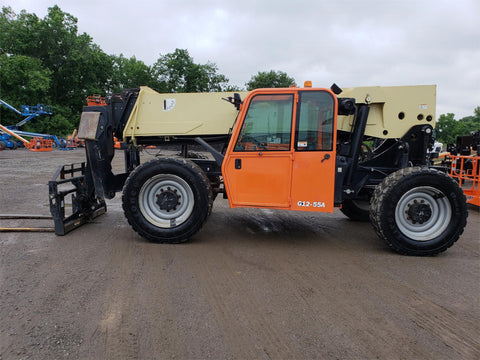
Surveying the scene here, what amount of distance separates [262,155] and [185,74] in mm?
50003

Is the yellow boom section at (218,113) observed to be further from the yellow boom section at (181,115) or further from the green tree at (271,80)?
the green tree at (271,80)

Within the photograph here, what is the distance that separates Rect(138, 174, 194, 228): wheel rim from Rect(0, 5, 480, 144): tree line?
34238mm

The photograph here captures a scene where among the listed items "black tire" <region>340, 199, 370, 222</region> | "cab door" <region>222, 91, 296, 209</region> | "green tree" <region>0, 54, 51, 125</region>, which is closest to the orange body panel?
"cab door" <region>222, 91, 296, 209</region>

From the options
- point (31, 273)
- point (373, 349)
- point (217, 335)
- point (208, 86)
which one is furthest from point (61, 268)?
point (208, 86)

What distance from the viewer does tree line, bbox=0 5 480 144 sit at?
40000 millimetres

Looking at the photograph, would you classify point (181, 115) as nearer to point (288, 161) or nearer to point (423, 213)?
point (288, 161)

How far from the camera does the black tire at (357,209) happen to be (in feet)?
22.7

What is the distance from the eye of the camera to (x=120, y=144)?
231 inches

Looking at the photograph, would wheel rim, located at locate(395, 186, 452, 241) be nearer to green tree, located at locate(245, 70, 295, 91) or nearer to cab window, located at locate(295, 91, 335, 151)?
cab window, located at locate(295, 91, 335, 151)

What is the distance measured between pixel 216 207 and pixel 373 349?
5.89 meters

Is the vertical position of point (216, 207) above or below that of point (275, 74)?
below

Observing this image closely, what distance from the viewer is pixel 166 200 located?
525 centimetres

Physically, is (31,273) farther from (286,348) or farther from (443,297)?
(443,297)

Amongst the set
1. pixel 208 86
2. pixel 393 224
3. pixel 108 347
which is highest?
pixel 208 86
